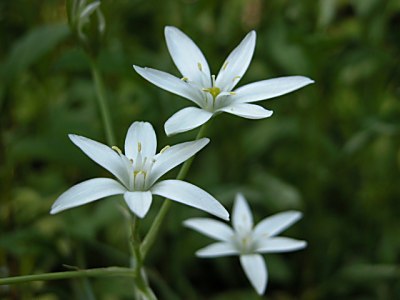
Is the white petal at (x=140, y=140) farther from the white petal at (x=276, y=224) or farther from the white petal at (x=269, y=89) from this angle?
the white petal at (x=276, y=224)

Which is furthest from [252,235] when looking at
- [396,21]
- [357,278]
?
[396,21]

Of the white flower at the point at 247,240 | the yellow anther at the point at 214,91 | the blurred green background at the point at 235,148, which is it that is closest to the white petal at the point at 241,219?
the white flower at the point at 247,240

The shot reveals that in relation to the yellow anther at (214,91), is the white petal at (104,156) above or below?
below

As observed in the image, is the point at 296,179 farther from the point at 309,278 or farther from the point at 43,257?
the point at 43,257

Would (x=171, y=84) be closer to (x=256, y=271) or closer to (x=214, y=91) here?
(x=214, y=91)

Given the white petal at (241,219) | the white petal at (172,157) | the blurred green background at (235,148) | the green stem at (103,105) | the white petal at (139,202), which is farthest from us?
the blurred green background at (235,148)

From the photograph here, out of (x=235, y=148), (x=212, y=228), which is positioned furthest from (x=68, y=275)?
(x=235, y=148)

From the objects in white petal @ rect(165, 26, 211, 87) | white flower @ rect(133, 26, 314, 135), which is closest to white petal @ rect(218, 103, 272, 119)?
white flower @ rect(133, 26, 314, 135)
